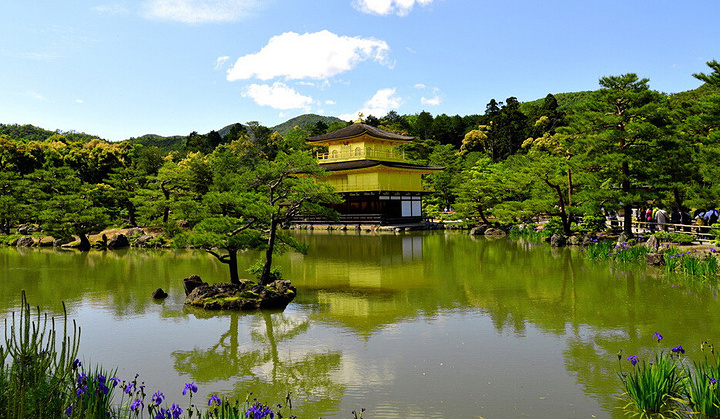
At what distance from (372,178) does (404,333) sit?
28709mm

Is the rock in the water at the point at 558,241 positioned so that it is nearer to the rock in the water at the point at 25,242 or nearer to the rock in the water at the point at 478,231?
the rock in the water at the point at 478,231

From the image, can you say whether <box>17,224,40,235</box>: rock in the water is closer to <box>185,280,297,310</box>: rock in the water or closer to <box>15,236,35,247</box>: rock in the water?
<box>15,236,35,247</box>: rock in the water

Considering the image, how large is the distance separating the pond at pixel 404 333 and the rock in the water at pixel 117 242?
26.3 ft

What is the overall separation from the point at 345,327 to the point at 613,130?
15.9m

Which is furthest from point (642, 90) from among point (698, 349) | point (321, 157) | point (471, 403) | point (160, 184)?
point (321, 157)

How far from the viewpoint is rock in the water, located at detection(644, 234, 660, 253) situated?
17144 millimetres

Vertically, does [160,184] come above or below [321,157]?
below

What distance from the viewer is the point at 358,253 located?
861 inches

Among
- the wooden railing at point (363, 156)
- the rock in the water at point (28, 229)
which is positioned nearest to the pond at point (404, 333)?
the rock in the water at point (28, 229)

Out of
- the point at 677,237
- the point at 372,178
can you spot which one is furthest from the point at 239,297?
the point at 372,178

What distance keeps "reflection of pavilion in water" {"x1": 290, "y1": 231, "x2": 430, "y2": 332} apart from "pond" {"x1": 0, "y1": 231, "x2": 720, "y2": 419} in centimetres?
9

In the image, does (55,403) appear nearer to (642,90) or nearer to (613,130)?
(613,130)

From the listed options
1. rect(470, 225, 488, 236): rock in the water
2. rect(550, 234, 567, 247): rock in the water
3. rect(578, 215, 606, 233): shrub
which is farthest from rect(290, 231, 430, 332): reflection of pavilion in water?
rect(578, 215, 606, 233): shrub

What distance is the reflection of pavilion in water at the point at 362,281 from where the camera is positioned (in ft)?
33.7
